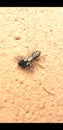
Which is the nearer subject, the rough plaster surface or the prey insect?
the rough plaster surface

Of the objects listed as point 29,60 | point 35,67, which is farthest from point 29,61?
point 35,67

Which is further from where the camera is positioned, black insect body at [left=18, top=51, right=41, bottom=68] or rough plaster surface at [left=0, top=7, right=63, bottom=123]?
black insect body at [left=18, top=51, right=41, bottom=68]

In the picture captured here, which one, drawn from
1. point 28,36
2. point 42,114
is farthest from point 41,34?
point 42,114

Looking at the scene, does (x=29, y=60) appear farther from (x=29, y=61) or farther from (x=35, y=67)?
(x=35, y=67)
